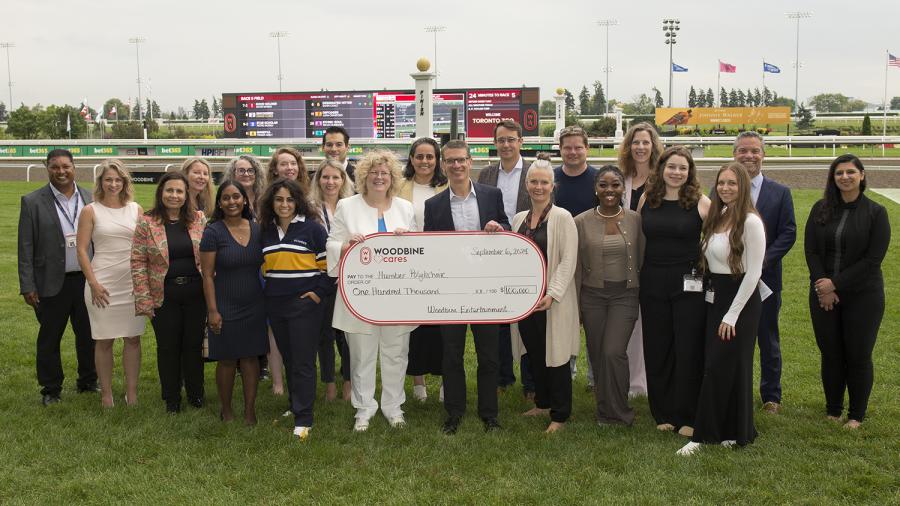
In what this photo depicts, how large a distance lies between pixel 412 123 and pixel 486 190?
3050 centimetres

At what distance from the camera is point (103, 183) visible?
19.0 feet

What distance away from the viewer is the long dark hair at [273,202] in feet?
17.2

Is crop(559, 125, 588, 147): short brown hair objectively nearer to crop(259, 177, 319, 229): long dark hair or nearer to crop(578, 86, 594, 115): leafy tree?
crop(259, 177, 319, 229): long dark hair

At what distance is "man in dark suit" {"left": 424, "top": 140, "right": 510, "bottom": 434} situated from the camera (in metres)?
5.41

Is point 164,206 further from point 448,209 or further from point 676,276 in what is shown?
point 676,276

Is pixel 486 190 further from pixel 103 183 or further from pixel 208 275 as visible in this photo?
pixel 103 183

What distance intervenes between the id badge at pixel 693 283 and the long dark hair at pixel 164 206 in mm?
3623

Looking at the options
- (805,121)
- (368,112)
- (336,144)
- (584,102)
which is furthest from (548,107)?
(336,144)

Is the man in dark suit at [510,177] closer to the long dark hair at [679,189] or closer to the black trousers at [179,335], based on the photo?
the long dark hair at [679,189]

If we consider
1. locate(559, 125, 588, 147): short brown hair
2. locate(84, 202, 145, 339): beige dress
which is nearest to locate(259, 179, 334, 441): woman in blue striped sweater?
locate(84, 202, 145, 339): beige dress

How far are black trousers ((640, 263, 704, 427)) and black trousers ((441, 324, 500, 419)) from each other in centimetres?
112

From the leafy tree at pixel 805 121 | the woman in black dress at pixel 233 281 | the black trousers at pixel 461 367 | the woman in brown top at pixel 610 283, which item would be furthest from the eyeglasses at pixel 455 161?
the leafy tree at pixel 805 121

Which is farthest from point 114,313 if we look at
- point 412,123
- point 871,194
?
point 412,123

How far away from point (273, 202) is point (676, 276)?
286cm
